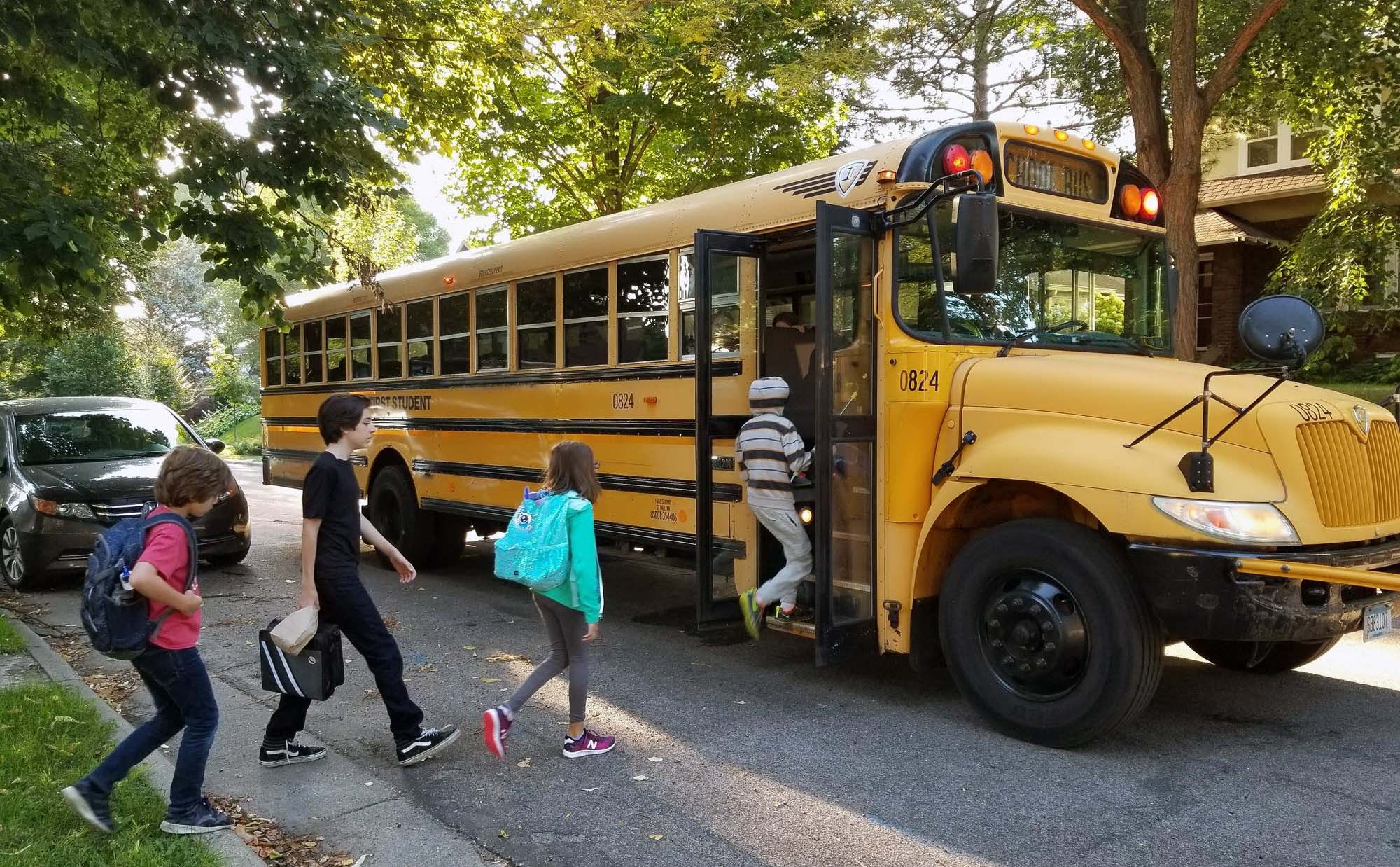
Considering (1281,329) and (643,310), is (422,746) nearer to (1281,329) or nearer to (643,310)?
(643,310)

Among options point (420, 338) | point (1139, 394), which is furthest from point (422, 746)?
point (420, 338)

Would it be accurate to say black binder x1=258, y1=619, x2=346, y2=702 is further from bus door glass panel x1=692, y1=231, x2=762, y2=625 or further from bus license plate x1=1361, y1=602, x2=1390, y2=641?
bus license plate x1=1361, y1=602, x2=1390, y2=641

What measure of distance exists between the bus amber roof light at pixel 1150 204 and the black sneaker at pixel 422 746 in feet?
14.7

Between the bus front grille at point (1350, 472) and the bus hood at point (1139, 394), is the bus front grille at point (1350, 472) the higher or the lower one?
the lower one

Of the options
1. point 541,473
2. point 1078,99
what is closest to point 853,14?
point 1078,99

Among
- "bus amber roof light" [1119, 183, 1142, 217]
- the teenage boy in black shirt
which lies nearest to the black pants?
the teenage boy in black shirt

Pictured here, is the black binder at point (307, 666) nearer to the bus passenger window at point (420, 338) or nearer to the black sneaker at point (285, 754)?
the black sneaker at point (285, 754)

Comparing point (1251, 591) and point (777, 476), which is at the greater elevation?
point (777, 476)

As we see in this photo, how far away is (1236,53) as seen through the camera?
416 inches

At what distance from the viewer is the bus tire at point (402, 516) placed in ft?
29.1

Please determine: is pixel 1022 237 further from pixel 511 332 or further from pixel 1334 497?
pixel 511 332

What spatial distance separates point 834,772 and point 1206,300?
19.1 metres

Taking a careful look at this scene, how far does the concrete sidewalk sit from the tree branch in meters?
10.1

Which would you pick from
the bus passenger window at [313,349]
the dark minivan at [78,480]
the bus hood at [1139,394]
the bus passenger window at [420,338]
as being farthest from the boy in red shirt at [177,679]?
the bus passenger window at [313,349]
